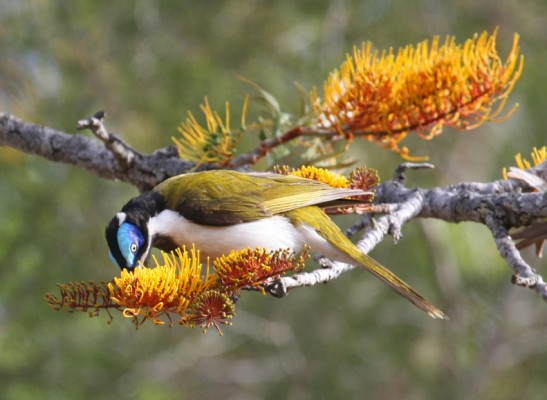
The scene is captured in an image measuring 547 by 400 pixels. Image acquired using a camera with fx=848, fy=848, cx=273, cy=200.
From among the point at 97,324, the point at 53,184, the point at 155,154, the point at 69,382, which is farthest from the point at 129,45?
the point at 155,154

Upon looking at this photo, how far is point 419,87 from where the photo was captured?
10.6ft

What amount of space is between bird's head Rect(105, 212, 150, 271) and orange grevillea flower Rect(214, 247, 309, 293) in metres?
0.60

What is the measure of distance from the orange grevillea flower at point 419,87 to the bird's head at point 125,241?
924 millimetres

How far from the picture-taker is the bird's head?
2.89 metres

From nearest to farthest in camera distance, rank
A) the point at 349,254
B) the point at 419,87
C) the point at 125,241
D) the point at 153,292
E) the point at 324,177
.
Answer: the point at 153,292 < the point at 125,241 < the point at 349,254 < the point at 324,177 < the point at 419,87

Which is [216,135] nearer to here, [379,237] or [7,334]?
[379,237]

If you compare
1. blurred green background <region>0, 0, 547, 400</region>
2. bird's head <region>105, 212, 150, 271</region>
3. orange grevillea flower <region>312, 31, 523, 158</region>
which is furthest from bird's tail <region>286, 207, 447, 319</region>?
blurred green background <region>0, 0, 547, 400</region>

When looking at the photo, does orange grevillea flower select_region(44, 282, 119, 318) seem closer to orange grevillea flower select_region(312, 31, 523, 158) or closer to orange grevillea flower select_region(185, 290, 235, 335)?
orange grevillea flower select_region(185, 290, 235, 335)

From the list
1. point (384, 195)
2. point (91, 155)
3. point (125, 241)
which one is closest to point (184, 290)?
point (125, 241)

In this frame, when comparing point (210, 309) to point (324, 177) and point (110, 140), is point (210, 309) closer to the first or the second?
point (324, 177)

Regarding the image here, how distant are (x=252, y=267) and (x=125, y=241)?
712 mm

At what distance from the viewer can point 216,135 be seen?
3.52 metres

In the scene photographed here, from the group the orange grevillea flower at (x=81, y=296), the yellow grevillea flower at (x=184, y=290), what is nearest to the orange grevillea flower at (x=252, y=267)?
the yellow grevillea flower at (x=184, y=290)

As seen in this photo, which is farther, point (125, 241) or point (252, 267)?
point (125, 241)
